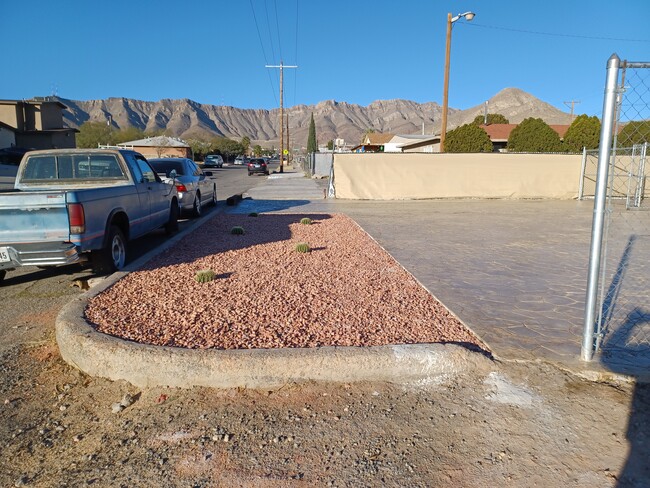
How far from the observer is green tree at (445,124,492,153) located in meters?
38.9

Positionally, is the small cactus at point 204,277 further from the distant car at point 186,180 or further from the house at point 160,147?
the house at point 160,147

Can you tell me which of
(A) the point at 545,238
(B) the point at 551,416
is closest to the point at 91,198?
(B) the point at 551,416

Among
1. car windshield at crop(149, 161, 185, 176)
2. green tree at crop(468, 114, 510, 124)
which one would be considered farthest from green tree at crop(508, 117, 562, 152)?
car windshield at crop(149, 161, 185, 176)

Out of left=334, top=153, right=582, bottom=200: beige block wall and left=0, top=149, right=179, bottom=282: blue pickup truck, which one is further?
left=334, top=153, right=582, bottom=200: beige block wall

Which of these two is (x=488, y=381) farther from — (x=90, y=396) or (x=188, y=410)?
(x=90, y=396)

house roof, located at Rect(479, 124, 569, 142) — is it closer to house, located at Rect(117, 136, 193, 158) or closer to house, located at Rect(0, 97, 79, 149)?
house, located at Rect(117, 136, 193, 158)

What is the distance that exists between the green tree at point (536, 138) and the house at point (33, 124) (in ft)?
161

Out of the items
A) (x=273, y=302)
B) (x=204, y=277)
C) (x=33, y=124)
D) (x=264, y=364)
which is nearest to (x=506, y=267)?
(x=273, y=302)

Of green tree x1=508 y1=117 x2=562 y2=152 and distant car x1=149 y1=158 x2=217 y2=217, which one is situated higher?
green tree x1=508 y1=117 x2=562 y2=152

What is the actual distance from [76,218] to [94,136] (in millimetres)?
80059

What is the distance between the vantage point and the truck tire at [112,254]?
6.54 m

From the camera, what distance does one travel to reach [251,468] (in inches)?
111

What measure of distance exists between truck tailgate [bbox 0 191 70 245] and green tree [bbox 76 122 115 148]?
75739 millimetres

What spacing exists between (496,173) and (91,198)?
17.5 m
